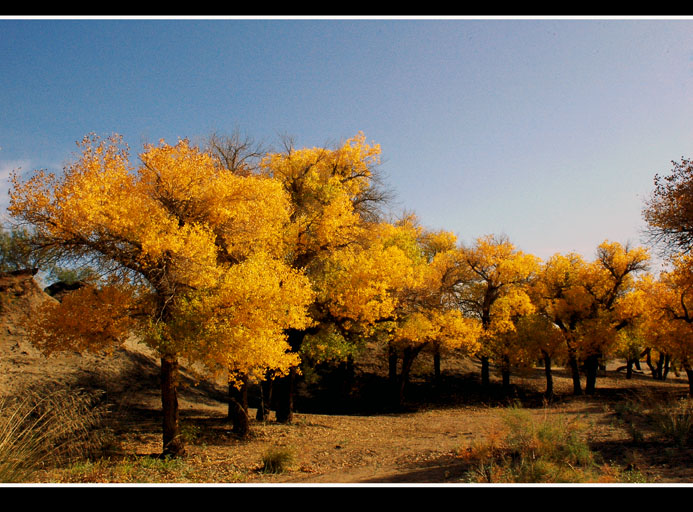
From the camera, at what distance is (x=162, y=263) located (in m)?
12.2

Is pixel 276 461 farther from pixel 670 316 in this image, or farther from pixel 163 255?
pixel 670 316

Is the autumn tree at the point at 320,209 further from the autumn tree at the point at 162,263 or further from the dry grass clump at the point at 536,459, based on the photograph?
the dry grass clump at the point at 536,459

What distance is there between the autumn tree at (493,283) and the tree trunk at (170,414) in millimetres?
22090

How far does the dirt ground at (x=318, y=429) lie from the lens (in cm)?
1041

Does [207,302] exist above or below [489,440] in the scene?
above

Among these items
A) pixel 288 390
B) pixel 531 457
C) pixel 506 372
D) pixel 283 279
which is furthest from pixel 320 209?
pixel 506 372

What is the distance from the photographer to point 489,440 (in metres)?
10.4

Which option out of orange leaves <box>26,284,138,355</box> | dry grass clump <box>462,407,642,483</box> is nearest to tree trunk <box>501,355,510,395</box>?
dry grass clump <box>462,407,642,483</box>

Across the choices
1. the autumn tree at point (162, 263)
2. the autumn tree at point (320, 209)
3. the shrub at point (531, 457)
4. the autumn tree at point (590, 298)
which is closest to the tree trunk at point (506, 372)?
the autumn tree at point (590, 298)

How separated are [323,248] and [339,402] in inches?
590

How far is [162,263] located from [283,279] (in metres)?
3.96

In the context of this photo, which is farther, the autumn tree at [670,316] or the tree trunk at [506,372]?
the tree trunk at [506,372]
